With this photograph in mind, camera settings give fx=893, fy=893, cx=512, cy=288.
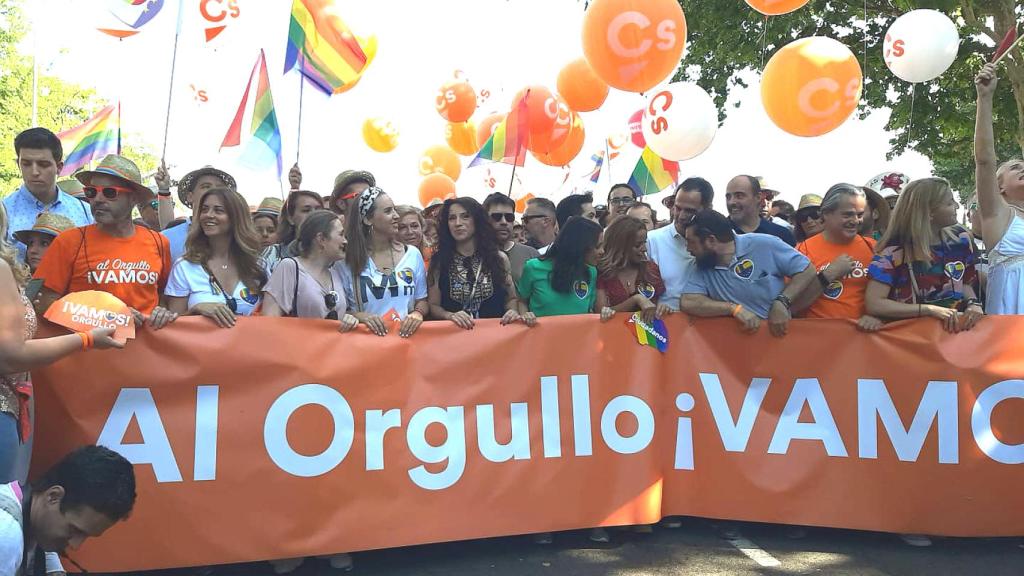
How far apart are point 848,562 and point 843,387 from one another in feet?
3.25

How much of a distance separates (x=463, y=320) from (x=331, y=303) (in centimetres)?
72

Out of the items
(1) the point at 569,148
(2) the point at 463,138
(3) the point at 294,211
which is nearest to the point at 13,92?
(2) the point at 463,138

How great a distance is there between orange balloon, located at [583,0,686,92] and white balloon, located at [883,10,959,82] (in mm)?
3288

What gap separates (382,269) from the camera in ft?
16.6

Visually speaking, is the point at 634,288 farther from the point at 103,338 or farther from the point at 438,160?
the point at 438,160

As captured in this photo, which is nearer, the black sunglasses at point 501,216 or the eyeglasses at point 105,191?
the eyeglasses at point 105,191

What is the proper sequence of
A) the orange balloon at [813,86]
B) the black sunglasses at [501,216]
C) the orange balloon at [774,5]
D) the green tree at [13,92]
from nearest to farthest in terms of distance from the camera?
the black sunglasses at [501,216] → the orange balloon at [813,86] → the orange balloon at [774,5] → the green tree at [13,92]

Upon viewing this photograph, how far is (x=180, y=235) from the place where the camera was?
5.48m

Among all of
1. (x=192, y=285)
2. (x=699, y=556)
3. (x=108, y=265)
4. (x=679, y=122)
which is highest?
(x=679, y=122)

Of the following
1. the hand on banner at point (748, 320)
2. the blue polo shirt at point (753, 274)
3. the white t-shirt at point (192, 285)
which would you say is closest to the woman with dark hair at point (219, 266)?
the white t-shirt at point (192, 285)

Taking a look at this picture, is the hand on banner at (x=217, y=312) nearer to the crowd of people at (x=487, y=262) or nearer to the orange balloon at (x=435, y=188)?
the crowd of people at (x=487, y=262)

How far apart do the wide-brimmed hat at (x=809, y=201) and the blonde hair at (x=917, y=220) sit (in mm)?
1687

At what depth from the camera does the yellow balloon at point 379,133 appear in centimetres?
1569

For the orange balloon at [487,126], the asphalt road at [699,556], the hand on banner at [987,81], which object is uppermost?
the orange balloon at [487,126]
